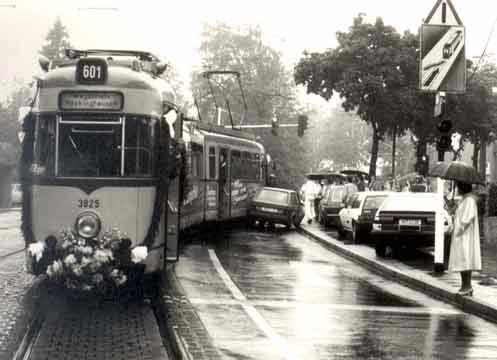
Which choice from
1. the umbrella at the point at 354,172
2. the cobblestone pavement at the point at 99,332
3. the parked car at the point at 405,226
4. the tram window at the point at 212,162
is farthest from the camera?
the umbrella at the point at 354,172

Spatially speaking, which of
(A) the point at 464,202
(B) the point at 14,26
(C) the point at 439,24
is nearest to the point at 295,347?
(A) the point at 464,202

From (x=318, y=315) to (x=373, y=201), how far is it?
13.2 meters

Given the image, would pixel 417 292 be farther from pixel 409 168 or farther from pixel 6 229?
pixel 409 168

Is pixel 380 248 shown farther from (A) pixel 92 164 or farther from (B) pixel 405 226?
(A) pixel 92 164

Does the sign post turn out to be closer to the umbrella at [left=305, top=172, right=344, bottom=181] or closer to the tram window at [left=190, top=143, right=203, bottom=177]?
the tram window at [left=190, top=143, right=203, bottom=177]

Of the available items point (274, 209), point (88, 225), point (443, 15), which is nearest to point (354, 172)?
point (274, 209)

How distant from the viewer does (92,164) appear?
1207 centimetres

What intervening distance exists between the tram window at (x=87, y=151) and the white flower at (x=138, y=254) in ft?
3.23

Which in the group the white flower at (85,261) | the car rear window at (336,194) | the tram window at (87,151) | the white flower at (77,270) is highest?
the tram window at (87,151)

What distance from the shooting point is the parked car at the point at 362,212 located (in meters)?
24.5

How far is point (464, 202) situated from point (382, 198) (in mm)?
11354

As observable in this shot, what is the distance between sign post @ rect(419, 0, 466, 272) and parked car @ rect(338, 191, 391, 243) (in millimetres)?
7083

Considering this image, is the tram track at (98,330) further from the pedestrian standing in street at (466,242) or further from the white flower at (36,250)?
the pedestrian standing in street at (466,242)

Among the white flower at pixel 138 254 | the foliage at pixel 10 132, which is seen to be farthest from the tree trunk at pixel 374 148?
the white flower at pixel 138 254
